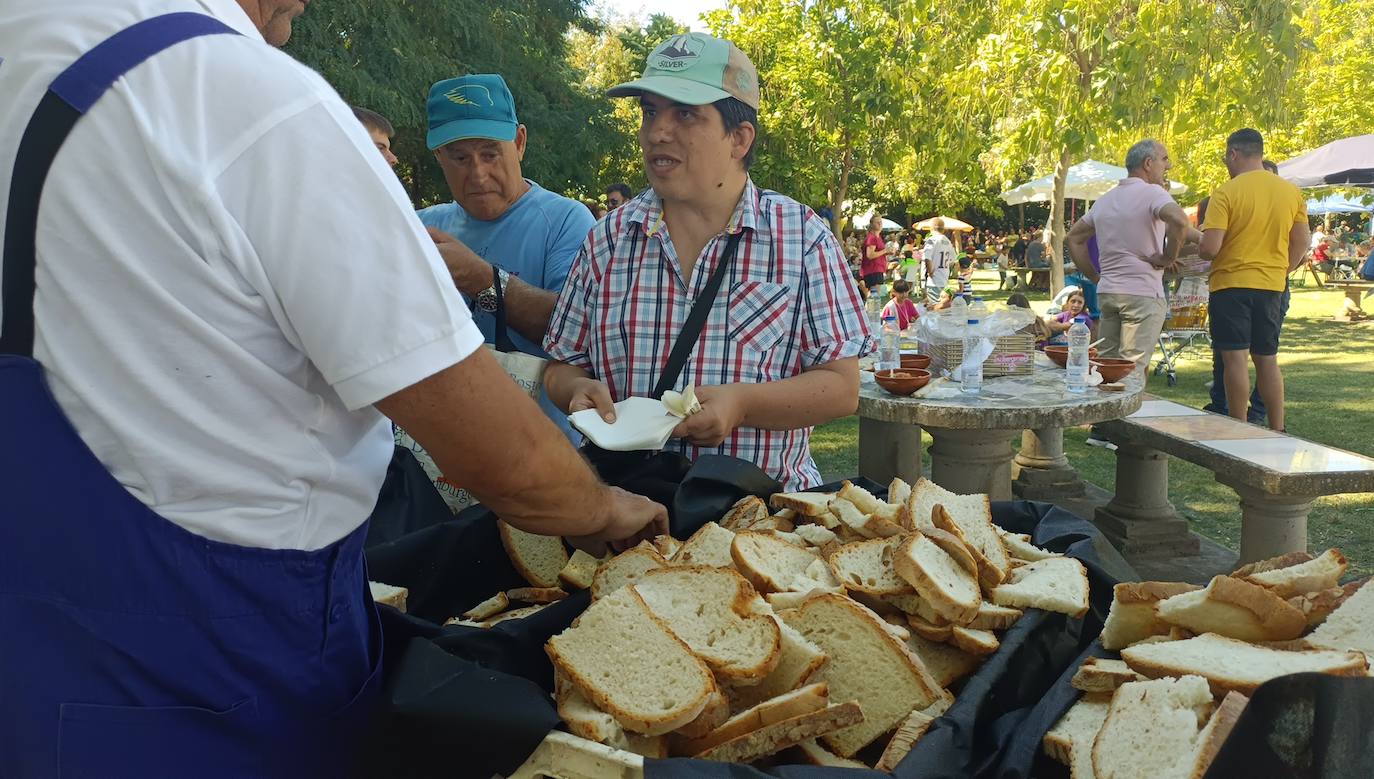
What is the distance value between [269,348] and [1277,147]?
96.3 feet

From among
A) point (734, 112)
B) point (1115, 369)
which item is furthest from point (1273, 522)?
point (734, 112)

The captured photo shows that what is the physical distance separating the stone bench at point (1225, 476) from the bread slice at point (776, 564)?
10.8 ft

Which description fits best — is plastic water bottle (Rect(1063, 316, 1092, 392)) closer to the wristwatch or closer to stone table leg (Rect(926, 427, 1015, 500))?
stone table leg (Rect(926, 427, 1015, 500))

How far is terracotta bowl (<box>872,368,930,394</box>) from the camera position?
462 centimetres

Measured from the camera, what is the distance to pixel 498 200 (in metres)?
3.52

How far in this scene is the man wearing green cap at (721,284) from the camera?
101 inches

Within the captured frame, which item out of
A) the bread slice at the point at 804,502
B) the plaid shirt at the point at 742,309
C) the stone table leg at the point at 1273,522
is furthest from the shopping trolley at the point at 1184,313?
the bread slice at the point at 804,502

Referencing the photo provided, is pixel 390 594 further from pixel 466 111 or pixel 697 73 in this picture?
pixel 466 111

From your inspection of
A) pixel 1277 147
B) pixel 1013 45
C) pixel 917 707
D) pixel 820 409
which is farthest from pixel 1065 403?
pixel 1277 147

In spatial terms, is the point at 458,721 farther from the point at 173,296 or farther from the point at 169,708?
the point at 173,296

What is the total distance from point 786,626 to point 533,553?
69 cm

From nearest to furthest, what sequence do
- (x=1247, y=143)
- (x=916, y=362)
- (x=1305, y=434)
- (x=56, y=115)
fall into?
(x=56, y=115) → (x=916, y=362) → (x=1247, y=143) → (x=1305, y=434)

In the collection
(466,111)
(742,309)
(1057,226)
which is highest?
(466,111)

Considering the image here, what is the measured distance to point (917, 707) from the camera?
1.54 metres
